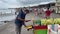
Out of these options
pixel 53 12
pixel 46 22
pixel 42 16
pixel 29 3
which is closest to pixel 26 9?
pixel 29 3

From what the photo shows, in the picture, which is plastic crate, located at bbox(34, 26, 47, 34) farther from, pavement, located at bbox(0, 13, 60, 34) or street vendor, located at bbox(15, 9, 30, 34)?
street vendor, located at bbox(15, 9, 30, 34)

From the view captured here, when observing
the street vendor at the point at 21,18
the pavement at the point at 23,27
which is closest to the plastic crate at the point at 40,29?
the pavement at the point at 23,27

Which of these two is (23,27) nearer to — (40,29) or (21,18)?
(21,18)

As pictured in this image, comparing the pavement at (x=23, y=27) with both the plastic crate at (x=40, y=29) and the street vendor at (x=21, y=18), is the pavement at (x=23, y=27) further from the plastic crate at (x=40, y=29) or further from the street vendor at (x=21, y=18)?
the plastic crate at (x=40, y=29)

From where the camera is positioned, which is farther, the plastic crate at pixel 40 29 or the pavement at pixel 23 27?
the pavement at pixel 23 27

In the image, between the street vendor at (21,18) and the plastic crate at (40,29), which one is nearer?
the plastic crate at (40,29)

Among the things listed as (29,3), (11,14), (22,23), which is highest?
(29,3)

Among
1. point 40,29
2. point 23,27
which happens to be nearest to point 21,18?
point 23,27

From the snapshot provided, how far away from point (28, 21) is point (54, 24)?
738mm

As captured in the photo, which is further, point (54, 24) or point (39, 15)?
point (39, 15)

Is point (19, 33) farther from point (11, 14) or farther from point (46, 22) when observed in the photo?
point (46, 22)

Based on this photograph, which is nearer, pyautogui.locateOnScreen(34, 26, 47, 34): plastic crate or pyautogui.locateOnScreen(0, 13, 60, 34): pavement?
pyautogui.locateOnScreen(34, 26, 47, 34): plastic crate

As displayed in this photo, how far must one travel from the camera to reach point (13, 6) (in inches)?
90.3

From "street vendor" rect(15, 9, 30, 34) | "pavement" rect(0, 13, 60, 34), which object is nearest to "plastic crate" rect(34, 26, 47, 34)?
"pavement" rect(0, 13, 60, 34)
